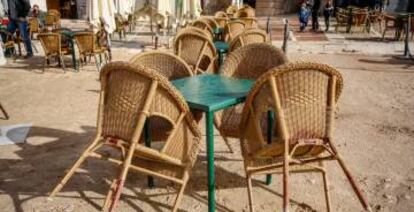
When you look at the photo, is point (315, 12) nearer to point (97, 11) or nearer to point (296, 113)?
point (97, 11)

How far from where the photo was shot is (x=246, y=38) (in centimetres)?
570

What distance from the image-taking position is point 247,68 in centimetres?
401

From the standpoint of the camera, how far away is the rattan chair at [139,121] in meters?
2.62

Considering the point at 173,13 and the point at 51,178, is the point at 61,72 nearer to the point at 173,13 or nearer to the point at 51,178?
the point at 173,13

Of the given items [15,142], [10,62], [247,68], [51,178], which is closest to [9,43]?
[10,62]

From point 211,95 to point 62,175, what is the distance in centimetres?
180

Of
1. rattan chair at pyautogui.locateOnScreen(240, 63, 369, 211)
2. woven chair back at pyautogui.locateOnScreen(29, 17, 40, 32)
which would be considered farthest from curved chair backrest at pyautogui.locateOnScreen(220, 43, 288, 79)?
woven chair back at pyautogui.locateOnScreen(29, 17, 40, 32)

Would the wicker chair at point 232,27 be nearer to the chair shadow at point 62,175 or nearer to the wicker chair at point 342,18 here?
the chair shadow at point 62,175

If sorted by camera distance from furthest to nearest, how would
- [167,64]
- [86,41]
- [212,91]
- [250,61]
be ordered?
[86,41] → [250,61] → [167,64] → [212,91]

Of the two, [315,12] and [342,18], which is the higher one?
[315,12]

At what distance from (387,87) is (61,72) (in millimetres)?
6531

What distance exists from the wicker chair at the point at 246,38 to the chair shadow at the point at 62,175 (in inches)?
78.1

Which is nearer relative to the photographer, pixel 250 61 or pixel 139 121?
pixel 139 121

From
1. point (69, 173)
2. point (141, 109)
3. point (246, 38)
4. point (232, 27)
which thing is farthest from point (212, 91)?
point (232, 27)
